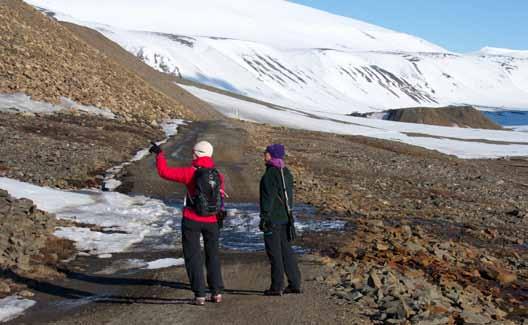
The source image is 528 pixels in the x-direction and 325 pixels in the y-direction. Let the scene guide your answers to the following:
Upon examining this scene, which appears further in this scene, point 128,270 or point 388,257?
point 388,257

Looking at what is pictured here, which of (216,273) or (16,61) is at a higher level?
(16,61)

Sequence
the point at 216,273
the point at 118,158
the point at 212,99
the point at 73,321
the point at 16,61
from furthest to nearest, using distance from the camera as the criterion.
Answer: the point at 212,99 → the point at 16,61 → the point at 118,158 → the point at 216,273 → the point at 73,321

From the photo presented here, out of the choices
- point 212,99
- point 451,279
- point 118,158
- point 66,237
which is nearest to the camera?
point 451,279

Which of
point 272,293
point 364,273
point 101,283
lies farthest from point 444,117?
point 272,293

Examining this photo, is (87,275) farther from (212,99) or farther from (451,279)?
(212,99)

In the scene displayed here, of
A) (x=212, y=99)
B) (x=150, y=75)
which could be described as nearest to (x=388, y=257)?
(x=150, y=75)

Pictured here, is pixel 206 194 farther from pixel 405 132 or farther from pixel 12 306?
pixel 405 132

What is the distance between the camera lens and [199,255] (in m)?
8.11

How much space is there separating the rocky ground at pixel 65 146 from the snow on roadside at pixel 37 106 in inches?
36.8

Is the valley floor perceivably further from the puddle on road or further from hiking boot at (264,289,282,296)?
the puddle on road

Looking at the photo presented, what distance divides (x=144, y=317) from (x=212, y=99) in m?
83.5

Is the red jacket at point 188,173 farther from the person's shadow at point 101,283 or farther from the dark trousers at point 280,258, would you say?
the person's shadow at point 101,283

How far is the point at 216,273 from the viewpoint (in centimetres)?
821

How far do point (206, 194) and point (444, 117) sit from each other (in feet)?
449
